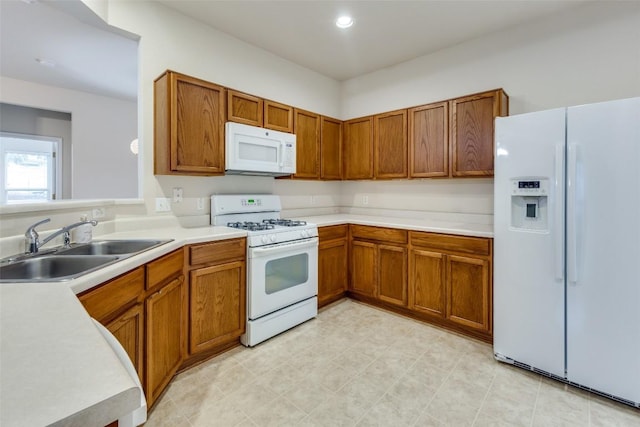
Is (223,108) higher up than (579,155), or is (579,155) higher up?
(223,108)

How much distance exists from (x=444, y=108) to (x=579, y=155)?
4.26 feet

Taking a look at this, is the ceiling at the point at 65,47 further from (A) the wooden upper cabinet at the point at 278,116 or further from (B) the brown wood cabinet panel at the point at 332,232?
(B) the brown wood cabinet panel at the point at 332,232

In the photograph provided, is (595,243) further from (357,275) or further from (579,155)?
(357,275)

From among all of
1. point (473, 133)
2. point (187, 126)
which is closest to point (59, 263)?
point (187, 126)

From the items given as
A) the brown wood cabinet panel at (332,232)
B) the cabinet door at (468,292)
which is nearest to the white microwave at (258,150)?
the brown wood cabinet panel at (332,232)

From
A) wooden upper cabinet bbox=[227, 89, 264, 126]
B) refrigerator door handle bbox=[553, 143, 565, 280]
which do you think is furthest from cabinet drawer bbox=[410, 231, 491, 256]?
wooden upper cabinet bbox=[227, 89, 264, 126]

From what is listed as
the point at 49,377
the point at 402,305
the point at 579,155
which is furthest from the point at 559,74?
the point at 49,377

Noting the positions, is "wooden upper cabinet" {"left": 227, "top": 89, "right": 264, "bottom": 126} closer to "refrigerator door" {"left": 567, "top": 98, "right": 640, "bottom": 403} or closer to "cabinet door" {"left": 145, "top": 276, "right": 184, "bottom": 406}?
"cabinet door" {"left": 145, "top": 276, "right": 184, "bottom": 406}

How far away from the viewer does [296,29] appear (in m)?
2.87

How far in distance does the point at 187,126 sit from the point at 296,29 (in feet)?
4.63

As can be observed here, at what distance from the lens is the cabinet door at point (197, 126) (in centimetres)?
233

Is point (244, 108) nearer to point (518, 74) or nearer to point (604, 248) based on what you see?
point (518, 74)

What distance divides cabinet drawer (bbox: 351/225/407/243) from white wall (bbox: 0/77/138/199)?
370 cm

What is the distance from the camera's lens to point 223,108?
2605 millimetres
